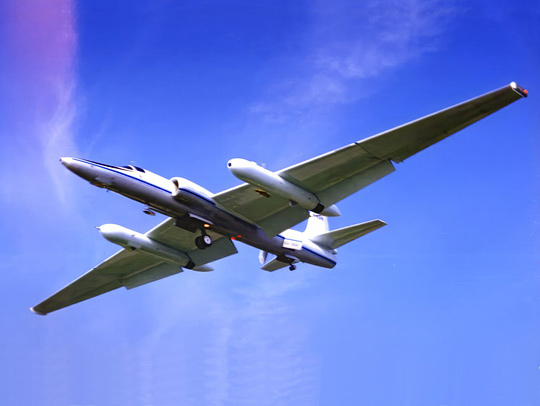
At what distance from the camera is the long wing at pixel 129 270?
99.3ft

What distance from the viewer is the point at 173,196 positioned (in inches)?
1003

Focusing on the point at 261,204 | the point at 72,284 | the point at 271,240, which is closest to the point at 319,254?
the point at 271,240

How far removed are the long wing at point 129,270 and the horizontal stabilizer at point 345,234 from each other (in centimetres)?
390

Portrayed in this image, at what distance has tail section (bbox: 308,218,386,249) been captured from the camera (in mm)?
27928

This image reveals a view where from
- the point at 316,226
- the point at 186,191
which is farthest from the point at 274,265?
the point at 186,191

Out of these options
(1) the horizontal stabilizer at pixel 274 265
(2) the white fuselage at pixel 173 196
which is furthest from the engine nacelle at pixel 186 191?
(1) the horizontal stabilizer at pixel 274 265

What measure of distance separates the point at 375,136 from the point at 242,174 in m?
4.64

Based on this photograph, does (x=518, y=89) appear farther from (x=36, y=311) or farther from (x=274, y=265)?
→ (x=36, y=311)

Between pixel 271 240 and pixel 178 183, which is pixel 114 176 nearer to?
pixel 178 183

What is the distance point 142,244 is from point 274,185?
7.75m

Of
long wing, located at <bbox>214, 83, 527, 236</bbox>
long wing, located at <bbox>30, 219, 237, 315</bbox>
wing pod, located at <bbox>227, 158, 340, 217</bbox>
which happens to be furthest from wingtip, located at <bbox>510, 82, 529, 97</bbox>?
long wing, located at <bbox>30, 219, 237, 315</bbox>

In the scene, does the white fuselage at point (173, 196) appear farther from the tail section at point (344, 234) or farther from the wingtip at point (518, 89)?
the wingtip at point (518, 89)

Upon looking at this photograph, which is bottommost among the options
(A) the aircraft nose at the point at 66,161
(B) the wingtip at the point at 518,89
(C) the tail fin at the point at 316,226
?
(B) the wingtip at the point at 518,89

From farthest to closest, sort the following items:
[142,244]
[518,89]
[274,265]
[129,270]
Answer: [129,270]
[274,265]
[142,244]
[518,89]
